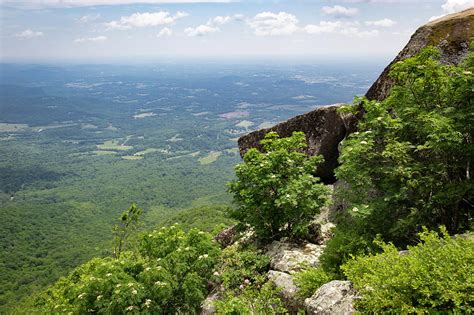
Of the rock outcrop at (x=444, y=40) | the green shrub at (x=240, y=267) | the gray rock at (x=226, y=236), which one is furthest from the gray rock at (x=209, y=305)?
the rock outcrop at (x=444, y=40)

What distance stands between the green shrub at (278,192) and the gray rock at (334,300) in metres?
3.58

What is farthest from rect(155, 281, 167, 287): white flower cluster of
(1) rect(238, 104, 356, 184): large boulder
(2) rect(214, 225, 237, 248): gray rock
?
(1) rect(238, 104, 356, 184): large boulder

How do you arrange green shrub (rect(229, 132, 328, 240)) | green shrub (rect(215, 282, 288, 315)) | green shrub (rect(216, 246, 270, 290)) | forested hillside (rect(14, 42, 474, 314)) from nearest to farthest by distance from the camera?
forested hillside (rect(14, 42, 474, 314)) < green shrub (rect(215, 282, 288, 315)) < green shrub (rect(216, 246, 270, 290)) < green shrub (rect(229, 132, 328, 240))

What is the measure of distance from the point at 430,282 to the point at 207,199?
5787 inches

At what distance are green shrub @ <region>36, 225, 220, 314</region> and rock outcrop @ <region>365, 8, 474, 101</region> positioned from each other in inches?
393

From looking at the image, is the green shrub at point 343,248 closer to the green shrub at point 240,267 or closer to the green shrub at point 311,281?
the green shrub at point 311,281

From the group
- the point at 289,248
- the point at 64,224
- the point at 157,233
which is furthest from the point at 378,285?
the point at 64,224

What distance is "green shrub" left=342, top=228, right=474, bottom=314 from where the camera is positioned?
13.8ft

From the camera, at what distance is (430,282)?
4.40 m

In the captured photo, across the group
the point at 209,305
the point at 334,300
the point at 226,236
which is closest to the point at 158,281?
the point at 209,305

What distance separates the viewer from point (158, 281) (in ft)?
28.0

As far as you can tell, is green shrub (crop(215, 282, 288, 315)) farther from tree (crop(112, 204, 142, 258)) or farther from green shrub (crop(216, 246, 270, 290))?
tree (crop(112, 204, 142, 258))

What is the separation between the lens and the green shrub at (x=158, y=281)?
8.36m

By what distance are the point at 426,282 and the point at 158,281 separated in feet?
20.7
